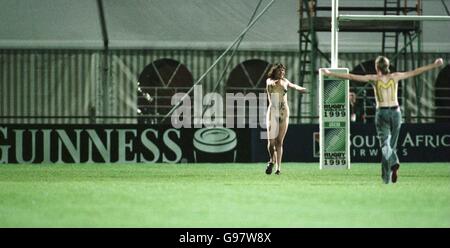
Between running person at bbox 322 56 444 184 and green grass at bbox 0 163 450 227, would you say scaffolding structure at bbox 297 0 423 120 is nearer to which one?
green grass at bbox 0 163 450 227

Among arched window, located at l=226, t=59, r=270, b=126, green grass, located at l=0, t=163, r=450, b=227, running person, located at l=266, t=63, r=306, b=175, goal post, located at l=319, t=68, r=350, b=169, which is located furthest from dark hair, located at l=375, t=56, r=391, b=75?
arched window, located at l=226, t=59, r=270, b=126

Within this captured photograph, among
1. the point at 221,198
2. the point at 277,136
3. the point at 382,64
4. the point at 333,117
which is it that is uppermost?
the point at 382,64

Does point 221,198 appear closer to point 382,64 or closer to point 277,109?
point 382,64

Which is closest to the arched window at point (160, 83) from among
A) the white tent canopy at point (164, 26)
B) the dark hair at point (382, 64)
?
the white tent canopy at point (164, 26)

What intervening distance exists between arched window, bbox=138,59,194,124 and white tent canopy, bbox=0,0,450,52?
3.03 ft

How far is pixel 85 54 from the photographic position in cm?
2888

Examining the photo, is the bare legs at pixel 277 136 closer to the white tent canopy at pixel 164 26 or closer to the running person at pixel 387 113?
the running person at pixel 387 113

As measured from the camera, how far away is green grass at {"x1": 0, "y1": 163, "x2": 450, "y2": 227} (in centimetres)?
1249

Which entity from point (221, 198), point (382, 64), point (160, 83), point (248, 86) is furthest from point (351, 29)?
point (221, 198)

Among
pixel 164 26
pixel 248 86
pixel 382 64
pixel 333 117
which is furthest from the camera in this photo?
pixel 248 86

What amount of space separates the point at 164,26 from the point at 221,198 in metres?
14.3

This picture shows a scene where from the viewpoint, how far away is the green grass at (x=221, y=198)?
41.0ft

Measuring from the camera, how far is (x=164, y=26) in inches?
1154

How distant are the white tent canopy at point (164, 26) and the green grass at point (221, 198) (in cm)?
577
